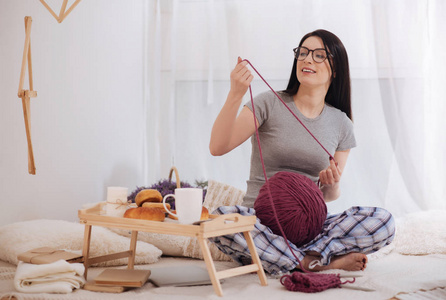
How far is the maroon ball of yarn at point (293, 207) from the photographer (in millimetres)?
1667

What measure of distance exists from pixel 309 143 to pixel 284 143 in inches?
3.7

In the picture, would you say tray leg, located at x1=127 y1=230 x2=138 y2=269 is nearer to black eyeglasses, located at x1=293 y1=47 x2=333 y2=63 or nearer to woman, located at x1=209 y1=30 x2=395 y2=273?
woman, located at x1=209 y1=30 x2=395 y2=273

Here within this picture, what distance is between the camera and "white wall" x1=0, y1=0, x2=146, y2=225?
206 centimetres

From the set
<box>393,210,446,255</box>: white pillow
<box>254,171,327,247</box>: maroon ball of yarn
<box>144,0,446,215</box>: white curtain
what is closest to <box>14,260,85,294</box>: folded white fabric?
<box>254,171,327,247</box>: maroon ball of yarn

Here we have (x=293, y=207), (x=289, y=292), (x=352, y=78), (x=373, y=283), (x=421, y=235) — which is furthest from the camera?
(x=352, y=78)

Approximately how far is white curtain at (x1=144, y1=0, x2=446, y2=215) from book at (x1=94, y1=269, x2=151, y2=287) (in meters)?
1.85

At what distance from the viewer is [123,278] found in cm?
145

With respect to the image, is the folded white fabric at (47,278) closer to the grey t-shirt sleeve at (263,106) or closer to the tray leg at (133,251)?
→ the tray leg at (133,251)

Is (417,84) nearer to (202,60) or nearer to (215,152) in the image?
(202,60)

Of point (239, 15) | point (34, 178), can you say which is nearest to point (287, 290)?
point (34, 178)

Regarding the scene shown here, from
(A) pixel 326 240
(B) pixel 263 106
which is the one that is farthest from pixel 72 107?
(A) pixel 326 240

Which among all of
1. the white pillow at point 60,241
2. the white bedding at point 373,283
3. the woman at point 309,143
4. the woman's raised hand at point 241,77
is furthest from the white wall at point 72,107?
the woman's raised hand at point 241,77

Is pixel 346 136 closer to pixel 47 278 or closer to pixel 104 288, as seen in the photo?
pixel 104 288

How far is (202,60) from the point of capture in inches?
134
